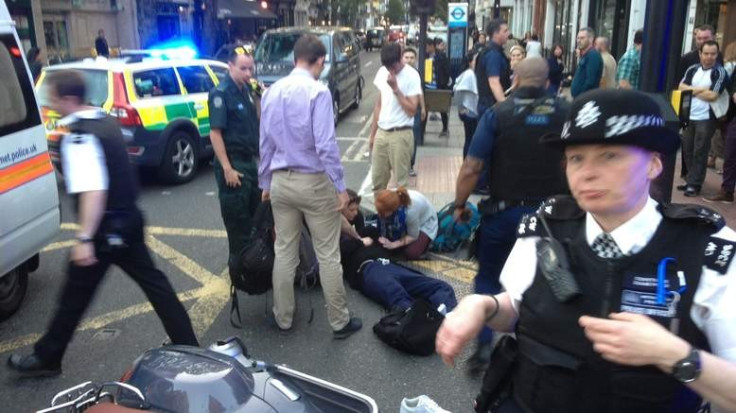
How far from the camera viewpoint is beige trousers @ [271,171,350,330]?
386 cm

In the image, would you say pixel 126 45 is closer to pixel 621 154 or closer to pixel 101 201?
pixel 101 201

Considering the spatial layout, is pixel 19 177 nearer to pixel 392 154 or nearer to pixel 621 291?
pixel 392 154

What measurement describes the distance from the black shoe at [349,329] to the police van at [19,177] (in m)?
2.06

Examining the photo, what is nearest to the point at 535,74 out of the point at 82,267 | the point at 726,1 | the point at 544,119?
the point at 544,119

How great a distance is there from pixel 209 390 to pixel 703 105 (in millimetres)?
6568

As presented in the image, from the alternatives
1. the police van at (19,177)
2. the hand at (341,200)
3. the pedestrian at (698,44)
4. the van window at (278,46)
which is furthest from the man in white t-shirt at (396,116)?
the van window at (278,46)

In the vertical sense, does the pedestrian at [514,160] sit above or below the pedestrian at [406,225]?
above

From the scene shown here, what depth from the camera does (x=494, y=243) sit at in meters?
3.66

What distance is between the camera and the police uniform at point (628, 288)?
136 cm

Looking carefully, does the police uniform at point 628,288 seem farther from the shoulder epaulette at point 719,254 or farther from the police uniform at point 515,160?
the police uniform at point 515,160

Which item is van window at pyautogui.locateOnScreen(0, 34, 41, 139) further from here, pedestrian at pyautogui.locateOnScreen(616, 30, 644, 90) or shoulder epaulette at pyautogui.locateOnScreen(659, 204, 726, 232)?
pedestrian at pyautogui.locateOnScreen(616, 30, 644, 90)

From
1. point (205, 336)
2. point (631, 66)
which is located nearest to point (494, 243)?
point (205, 336)

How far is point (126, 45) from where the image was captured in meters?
25.1

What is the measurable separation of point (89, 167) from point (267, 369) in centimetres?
157
